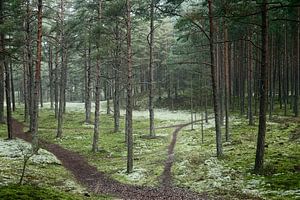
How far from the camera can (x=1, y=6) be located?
25.9m

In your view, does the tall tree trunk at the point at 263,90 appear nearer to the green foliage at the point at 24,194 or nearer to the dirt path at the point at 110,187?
the dirt path at the point at 110,187

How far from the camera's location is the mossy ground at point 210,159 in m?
14.5

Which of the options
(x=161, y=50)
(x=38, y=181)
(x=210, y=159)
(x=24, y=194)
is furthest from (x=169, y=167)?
(x=161, y=50)

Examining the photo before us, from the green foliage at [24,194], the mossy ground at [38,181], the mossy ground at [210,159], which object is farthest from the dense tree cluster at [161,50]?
the green foliage at [24,194]

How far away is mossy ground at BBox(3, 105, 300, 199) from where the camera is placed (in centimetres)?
1447

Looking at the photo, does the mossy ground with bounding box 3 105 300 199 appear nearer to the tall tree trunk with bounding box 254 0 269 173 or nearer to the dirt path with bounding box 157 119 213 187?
the dirt path with bounding box 157 119 213 187

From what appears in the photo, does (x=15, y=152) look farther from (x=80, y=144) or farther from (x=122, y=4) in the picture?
(x=122, y=4)

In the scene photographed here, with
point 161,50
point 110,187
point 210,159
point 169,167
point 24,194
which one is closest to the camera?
point 24,194

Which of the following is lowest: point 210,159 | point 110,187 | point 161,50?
point 110,187

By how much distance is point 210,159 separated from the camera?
20.3m

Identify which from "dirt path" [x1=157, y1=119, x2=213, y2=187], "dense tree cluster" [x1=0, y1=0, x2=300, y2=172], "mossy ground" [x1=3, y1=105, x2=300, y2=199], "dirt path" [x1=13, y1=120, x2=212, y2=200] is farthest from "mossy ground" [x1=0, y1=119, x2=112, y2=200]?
"dirt path" [x1=157, y1=119, x2=213, y2=187]

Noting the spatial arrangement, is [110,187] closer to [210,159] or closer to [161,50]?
[210,159]

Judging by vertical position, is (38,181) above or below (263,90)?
below

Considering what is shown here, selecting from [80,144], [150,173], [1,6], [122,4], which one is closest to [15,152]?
[80,144]
